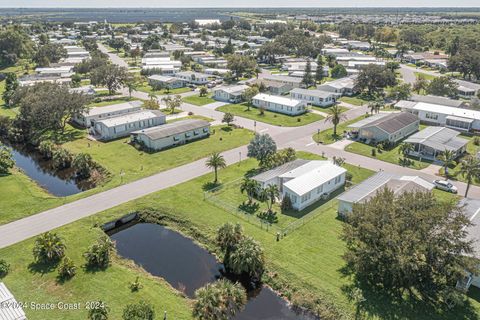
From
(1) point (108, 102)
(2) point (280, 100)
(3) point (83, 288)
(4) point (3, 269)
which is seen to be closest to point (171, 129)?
(2) point (280, 100)

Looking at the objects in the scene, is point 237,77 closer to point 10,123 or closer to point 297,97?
point 297,97

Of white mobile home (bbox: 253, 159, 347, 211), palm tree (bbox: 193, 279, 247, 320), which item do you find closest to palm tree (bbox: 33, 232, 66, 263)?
palm tree (bbox: 193, 279, 247, 320)

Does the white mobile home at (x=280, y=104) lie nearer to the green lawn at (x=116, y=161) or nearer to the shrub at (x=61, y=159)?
the green lawn at (x=116, y=161)

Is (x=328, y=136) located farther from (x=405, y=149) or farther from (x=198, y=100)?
(x=198, y=100)

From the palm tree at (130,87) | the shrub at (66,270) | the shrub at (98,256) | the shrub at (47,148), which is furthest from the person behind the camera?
the palm tree at (130,87)

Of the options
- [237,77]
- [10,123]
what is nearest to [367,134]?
[237,77]

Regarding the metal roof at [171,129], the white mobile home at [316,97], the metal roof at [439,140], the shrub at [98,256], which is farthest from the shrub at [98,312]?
the white mobile home at [316,97]
